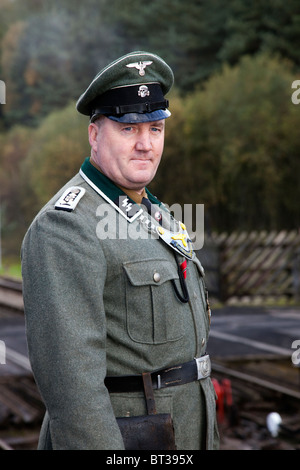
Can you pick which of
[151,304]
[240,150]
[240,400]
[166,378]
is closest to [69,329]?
[151,304]

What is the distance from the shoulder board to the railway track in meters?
4.38

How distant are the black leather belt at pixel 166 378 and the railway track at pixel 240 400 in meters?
4.07

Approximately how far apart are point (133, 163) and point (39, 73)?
5400 centimetres

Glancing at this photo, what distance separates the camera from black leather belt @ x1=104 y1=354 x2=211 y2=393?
8.16 ft

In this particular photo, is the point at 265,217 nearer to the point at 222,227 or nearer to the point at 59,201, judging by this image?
the point at 222,227

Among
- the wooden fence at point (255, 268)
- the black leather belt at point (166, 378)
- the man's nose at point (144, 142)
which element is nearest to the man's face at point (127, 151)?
the man's nose at point (144, 142)

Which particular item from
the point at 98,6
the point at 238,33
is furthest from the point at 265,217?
the point at 98,6

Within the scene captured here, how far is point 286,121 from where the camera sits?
24.1 m

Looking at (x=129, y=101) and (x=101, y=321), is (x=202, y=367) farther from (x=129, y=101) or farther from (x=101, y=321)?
(x=129, y=101)

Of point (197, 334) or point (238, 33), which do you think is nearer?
point (197, 334)

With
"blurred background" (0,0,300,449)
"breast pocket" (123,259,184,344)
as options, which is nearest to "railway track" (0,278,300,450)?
"blurred background" (0,0,300,449)

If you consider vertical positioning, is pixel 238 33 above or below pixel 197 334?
above

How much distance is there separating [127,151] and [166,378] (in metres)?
0.83

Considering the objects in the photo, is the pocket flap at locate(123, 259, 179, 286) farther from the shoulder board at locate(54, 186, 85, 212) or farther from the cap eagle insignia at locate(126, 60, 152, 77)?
the cap eagle insignia at locate(126, 60, 152, 77)
